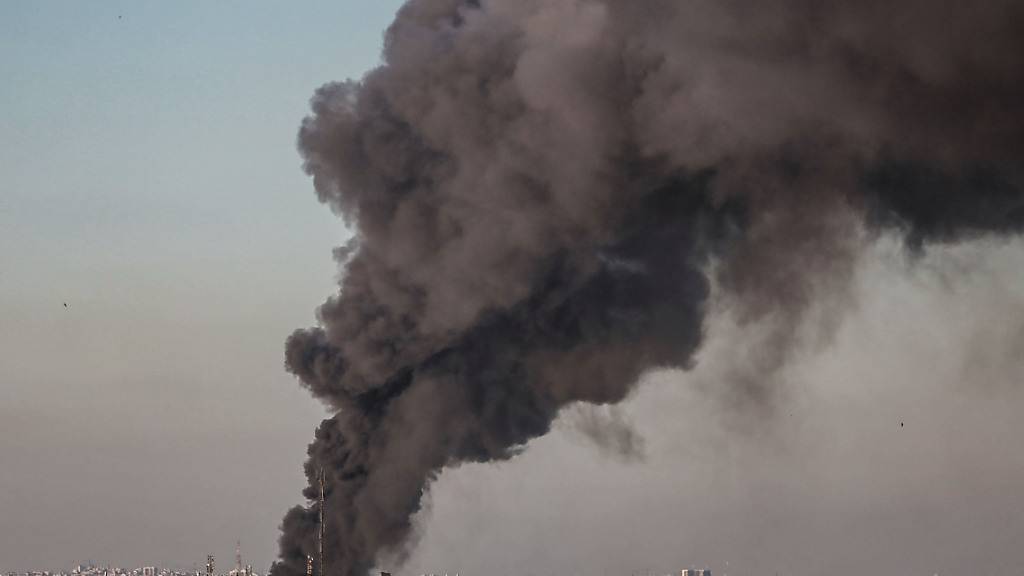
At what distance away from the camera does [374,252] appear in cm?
9025

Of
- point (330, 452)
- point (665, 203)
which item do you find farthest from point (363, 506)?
point (665, 203)

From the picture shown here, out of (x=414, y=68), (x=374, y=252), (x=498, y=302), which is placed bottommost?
(x=498, y=302)

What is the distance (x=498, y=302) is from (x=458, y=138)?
9.08 meters

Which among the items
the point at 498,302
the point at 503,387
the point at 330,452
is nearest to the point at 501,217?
the point at 498,302

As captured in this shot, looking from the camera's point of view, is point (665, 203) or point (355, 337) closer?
point (665, 203)

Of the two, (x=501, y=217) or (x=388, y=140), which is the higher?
(x=388, y=140)

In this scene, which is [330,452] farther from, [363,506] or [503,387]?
[503,387]

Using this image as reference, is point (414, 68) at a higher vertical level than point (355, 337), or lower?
higher

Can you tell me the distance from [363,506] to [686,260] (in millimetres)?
22303

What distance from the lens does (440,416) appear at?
8775 cm

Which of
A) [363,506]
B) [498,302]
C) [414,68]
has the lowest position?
[363,506]

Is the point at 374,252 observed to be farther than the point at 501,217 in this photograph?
Yes

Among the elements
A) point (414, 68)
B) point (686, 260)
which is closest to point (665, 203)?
point (686, 260)

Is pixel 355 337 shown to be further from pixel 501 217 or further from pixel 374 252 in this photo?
pixel 501 217
